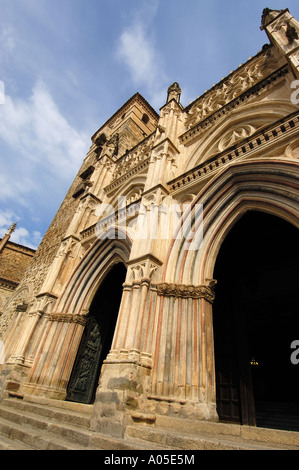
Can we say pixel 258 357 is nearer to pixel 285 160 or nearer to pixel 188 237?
pixel 188 237

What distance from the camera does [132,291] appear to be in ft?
15.9

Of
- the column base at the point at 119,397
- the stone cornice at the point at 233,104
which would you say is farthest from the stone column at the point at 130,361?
the stone cornice at the point at 233,104

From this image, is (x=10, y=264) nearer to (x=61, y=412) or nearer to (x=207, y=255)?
(x=61, y=412)

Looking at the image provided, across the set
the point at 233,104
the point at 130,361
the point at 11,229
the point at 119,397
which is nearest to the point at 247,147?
the point at 233,104

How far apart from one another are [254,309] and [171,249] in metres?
4.66

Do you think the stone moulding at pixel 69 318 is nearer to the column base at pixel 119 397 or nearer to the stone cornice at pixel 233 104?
the column base at pixel 119 397

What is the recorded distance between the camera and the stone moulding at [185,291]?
461cm

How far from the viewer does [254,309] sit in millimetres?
8102

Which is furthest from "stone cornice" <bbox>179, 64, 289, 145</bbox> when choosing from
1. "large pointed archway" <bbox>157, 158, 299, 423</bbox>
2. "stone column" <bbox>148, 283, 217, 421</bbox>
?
"stone column" <bbox>148, 283, 217, 421</bbox>

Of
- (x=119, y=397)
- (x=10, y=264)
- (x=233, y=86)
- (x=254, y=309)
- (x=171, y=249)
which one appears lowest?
(x=119, y=397)

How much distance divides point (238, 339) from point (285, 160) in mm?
4305

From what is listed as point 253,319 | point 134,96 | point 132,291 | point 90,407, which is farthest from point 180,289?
point 134,96

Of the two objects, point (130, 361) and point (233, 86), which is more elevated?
point (233, 86)

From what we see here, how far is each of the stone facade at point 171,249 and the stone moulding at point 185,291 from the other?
2cm
